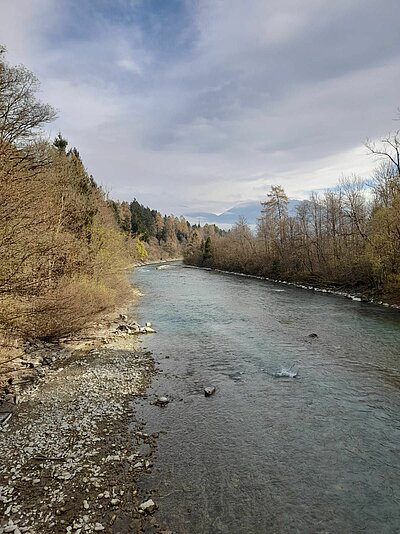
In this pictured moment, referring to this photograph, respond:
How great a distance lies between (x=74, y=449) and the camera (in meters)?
7.14

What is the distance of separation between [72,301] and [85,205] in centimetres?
1095

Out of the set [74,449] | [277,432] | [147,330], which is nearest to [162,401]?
[74,449]

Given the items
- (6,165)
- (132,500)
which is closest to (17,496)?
(132,500)

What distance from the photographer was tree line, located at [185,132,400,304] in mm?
26547

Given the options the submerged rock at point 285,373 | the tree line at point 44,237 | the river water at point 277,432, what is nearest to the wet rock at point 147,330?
the river water at point 277,432

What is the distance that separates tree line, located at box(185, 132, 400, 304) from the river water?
1148 cm

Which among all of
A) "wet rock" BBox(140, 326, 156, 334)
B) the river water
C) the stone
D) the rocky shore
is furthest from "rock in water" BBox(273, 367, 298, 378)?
"wet rock" BBox(140, 326, 156, 334)

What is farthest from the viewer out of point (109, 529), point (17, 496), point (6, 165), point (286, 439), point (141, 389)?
point (141, 389)

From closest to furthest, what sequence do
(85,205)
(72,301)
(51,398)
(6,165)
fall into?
(6,165)
(51,398)
(72,301)
(85,205)

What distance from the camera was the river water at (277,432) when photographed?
18.5ft

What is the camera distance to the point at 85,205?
77.0 feet

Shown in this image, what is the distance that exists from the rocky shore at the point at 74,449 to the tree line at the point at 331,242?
2123 centimetres

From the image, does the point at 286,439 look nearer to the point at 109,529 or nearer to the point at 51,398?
the point at 109,529

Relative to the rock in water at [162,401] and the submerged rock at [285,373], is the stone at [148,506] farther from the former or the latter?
the submerged rock at [285,373]
